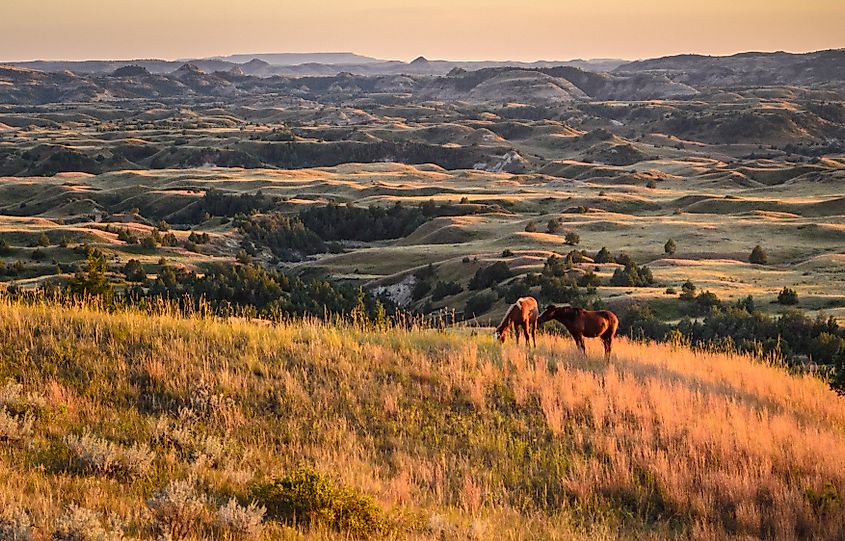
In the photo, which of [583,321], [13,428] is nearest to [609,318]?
[583,321]

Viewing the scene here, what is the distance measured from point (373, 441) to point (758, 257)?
144 feet

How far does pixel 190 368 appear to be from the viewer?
1042cm

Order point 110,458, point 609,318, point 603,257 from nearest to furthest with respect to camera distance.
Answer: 1. point 110,458
2. point 609,318
3. point 603,257

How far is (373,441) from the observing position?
9.47 meters

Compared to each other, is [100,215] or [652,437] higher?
[652,437]

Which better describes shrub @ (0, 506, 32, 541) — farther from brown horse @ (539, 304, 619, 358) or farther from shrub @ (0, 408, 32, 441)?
brown horse @ (539, 304, 619, 358)

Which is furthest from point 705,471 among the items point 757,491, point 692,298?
point 692,298

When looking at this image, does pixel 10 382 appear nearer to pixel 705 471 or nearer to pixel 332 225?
pixel 705 471

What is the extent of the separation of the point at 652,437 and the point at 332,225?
66309 millimetres

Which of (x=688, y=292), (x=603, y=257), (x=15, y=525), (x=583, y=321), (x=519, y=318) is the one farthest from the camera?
(x=603, y=257)

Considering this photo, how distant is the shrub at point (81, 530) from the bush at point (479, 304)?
31.9 meters

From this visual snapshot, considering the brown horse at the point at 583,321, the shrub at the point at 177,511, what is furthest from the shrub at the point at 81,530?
the brown horse at the point at 583,321

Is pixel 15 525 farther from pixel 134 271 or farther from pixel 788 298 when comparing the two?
pixel 134 271

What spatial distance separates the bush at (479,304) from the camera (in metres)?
37.8
